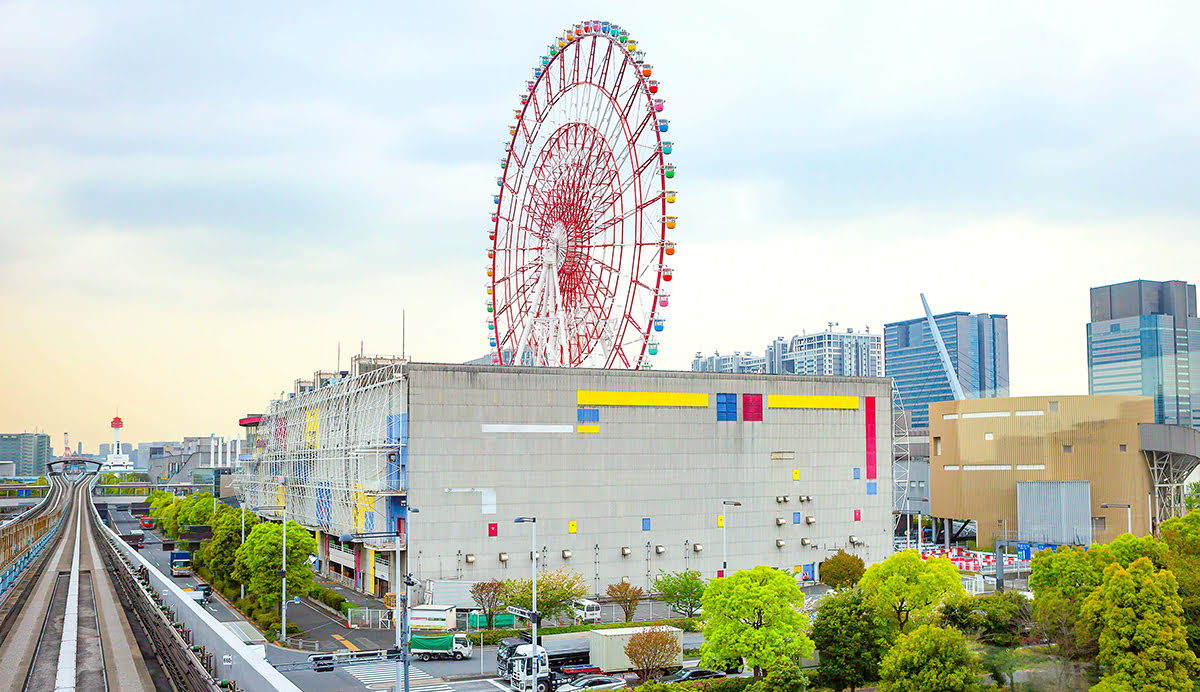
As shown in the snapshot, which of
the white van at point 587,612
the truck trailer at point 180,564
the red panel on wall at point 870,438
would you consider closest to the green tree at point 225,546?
the truck trailer at point 180,564

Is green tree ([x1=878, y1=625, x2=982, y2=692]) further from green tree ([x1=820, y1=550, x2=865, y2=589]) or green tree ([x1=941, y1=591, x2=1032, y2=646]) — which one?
green tree ([x1=820, y1=550, x2=865, y2=589])

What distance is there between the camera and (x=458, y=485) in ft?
185

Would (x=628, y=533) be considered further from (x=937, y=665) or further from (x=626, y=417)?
(x=937, y=665)

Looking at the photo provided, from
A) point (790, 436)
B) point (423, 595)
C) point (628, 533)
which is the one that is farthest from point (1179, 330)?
point (423, 595)

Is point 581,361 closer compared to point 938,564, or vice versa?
point 938,564

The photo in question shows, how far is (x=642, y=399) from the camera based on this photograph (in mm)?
61625

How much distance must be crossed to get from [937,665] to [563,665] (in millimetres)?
16958

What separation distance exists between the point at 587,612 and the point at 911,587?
763 inches

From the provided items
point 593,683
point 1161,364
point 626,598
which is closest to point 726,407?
point 626,598

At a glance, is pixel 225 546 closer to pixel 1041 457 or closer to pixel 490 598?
pixel 490 598

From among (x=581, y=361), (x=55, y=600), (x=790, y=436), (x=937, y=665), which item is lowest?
(x=55, y=600)

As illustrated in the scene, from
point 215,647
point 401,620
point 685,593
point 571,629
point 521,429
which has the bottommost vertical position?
point 571,629

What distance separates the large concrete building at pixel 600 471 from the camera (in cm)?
5641

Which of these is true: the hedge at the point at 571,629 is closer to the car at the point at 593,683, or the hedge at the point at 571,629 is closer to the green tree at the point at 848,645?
the car at the point at 593,683
